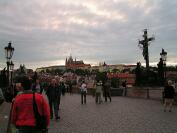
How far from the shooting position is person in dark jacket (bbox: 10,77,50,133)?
7082 millimetres

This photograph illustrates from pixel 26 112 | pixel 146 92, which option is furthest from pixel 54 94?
pixel 146 92

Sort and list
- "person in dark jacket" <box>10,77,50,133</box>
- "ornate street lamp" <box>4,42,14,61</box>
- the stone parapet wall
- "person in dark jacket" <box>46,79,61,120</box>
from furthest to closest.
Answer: the stone parapet wall < "ornate street lamp" <box>4,42,14,61</box> < "person in dark jacket" <box>46,79,61,120</box> < "person in dark jacket" <box>10,77,50,133</box>

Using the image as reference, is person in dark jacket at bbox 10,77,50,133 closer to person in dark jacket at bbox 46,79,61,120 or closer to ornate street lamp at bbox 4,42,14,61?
person in dark jacket at bbox 46,79,61,120

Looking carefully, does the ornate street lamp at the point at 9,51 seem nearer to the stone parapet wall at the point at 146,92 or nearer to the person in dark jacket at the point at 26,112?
the stone parapet wall at the point at 146,92

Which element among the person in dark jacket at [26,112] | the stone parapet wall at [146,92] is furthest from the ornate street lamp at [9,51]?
the person in dark jacket at [26,112]

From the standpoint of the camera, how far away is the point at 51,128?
14664mm

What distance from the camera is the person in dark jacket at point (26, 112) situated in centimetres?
A: 708

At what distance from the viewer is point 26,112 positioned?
23.5 ft

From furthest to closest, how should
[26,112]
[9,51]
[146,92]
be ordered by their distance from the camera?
1. [146,92]
2. [9,51]
3. [26,112]

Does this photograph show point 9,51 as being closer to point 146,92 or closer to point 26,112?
point 146,92

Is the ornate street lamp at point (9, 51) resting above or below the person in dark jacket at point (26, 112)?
above

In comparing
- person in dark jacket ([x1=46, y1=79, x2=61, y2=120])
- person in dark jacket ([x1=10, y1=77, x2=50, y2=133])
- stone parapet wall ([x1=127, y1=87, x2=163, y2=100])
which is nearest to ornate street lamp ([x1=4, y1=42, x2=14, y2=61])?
person in dark jacket ([x1=46, y1=79, x2=61, y2=120])

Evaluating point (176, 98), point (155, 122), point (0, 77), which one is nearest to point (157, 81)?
point (176, 98)

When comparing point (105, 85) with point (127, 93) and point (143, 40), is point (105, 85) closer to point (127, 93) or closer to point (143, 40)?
point (127, 93)
